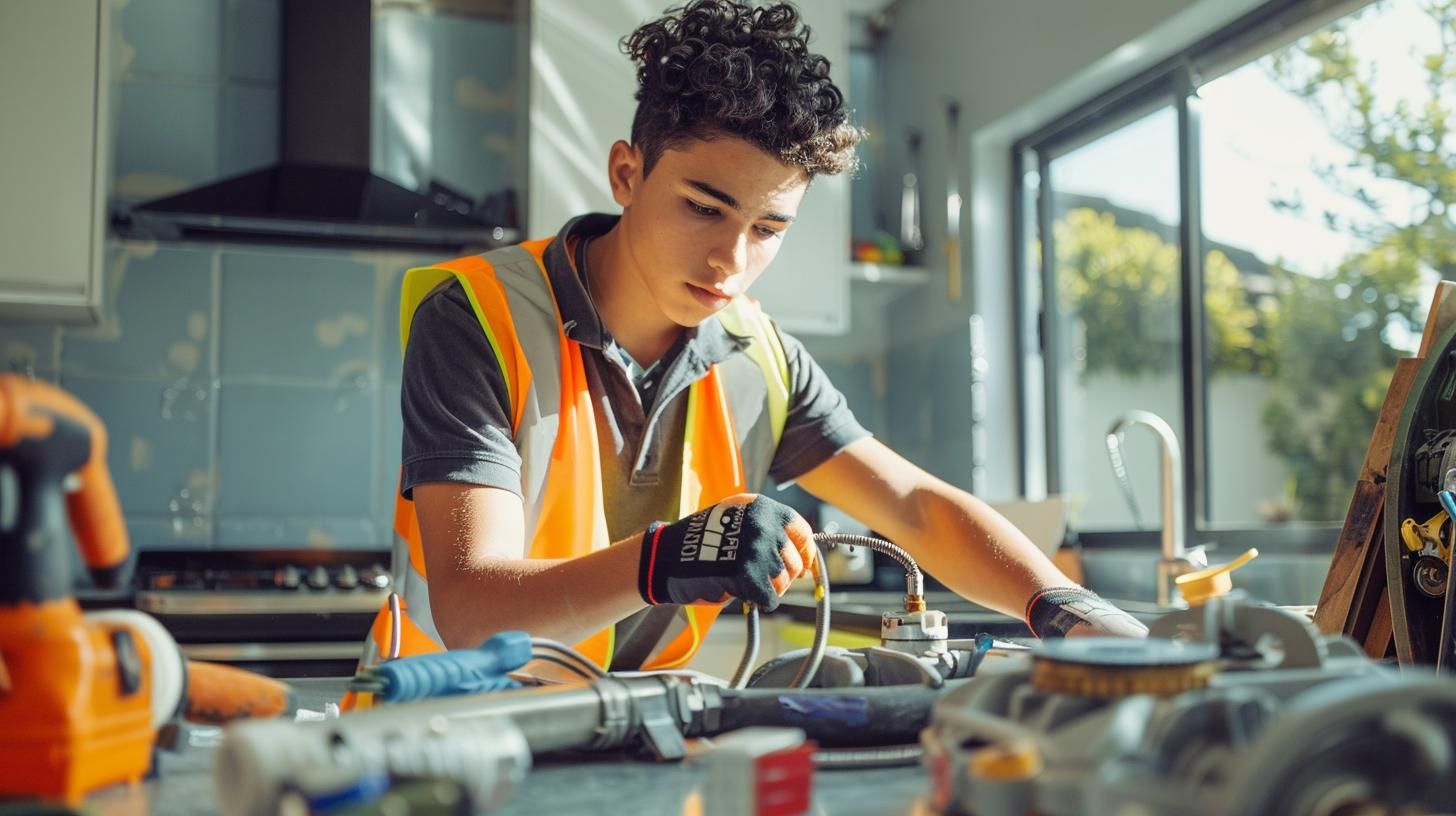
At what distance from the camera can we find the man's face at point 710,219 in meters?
1.41

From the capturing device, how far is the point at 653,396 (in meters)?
1.56

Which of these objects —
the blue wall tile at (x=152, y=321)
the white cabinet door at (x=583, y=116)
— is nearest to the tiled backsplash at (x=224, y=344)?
the blue wall tile at (x=152, y=321)

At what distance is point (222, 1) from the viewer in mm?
3355

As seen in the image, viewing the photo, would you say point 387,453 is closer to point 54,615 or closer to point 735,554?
point 735,554

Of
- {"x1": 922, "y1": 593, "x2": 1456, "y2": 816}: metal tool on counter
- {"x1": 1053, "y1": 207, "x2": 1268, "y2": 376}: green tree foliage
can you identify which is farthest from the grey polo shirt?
{"x1": 1053, "y1": 207, "x2": 1268, "y2": 376}: green tree foliage

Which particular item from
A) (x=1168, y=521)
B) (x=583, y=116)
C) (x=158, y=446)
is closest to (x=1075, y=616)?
(x=1168, y=521)

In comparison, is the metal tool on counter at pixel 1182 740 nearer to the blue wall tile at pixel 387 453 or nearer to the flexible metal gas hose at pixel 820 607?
the flexible metal gas hose at pixel 820 607

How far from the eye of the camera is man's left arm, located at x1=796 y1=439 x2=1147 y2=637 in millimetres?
1149

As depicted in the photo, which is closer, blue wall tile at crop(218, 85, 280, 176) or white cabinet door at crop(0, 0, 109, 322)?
white cabinet door at crop(0, 0, 109, 322)

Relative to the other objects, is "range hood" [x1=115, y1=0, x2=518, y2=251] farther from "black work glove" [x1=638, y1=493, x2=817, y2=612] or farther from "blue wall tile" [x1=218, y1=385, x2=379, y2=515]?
"black work glove" [x1=638, y1=493, x2=817, y2=612]

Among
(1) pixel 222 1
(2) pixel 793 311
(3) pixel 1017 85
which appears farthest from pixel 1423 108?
(1) pixel 222 1

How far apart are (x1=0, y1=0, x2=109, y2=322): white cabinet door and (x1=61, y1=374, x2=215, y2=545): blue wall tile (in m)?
0.40

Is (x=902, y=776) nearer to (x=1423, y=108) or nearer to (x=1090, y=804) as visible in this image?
(x=1090, y=804)

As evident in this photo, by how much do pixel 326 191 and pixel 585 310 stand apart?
183 cm
